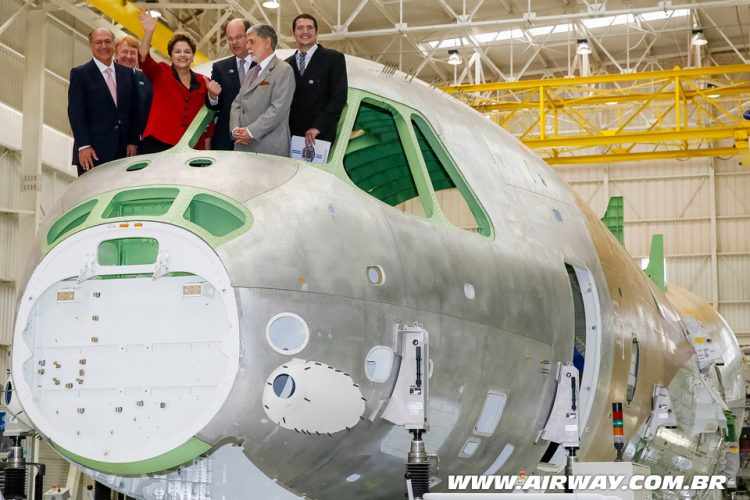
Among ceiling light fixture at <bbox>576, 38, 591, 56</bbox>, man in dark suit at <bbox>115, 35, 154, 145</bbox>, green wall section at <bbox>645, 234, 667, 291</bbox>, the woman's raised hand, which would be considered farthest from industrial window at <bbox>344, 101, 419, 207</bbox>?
ceiling light fixture at <bbox>576, 38, 591, 56</bbox>

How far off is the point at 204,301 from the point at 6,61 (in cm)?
2731

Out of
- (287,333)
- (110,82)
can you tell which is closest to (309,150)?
(287,333)

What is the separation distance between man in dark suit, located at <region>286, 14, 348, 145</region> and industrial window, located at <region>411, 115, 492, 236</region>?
713mm

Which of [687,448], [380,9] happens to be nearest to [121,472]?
[687,448]

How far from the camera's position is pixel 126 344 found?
6766 millimetres

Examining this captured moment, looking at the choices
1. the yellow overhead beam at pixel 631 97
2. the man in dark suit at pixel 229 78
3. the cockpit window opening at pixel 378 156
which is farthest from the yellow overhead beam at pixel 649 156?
the man in dark suit at pixel 229 78

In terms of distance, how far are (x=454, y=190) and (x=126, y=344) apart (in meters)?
3.42

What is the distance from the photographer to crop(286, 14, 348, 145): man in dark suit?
27.0ft

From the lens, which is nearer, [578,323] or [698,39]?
[578,323]

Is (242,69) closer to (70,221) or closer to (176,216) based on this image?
(70,221)

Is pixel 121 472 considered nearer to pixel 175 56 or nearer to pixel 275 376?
pixel 275 376

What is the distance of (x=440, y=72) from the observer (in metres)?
47.9

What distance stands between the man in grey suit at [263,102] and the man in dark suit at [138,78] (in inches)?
48.0

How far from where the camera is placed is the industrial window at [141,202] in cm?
700
